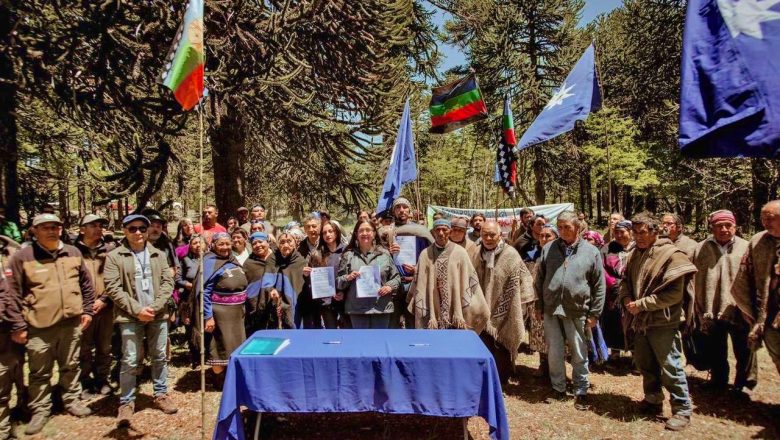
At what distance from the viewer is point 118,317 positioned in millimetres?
4371

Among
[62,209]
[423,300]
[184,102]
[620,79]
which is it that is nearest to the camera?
[184,102]

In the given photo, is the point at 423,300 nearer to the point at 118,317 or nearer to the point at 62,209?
the point at 118,317

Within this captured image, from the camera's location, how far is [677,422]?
4.25 metres

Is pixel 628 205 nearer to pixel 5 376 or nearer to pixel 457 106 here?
pixel 457 106

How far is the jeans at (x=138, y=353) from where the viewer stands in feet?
14.2

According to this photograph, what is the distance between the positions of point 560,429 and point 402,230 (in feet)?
9.03

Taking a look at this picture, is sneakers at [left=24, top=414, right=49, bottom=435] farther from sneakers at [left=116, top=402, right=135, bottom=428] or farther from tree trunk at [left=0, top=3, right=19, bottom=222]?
tree trunk at [left=0, top=3, right=19, bottom=222]

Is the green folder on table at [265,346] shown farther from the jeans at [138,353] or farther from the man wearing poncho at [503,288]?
the man wearing poncho at [503,288]

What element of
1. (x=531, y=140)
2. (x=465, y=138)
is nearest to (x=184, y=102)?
(x=531, y=140)

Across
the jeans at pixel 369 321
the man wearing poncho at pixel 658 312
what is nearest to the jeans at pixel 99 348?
the jeans at pixel 369 321

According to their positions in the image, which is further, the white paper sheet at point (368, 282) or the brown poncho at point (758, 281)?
the white paper sheet at point (368, 282)

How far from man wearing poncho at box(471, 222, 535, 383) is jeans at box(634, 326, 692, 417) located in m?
1.20

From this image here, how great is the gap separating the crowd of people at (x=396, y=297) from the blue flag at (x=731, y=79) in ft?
7.66

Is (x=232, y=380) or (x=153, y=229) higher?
(x=153, y=229)
